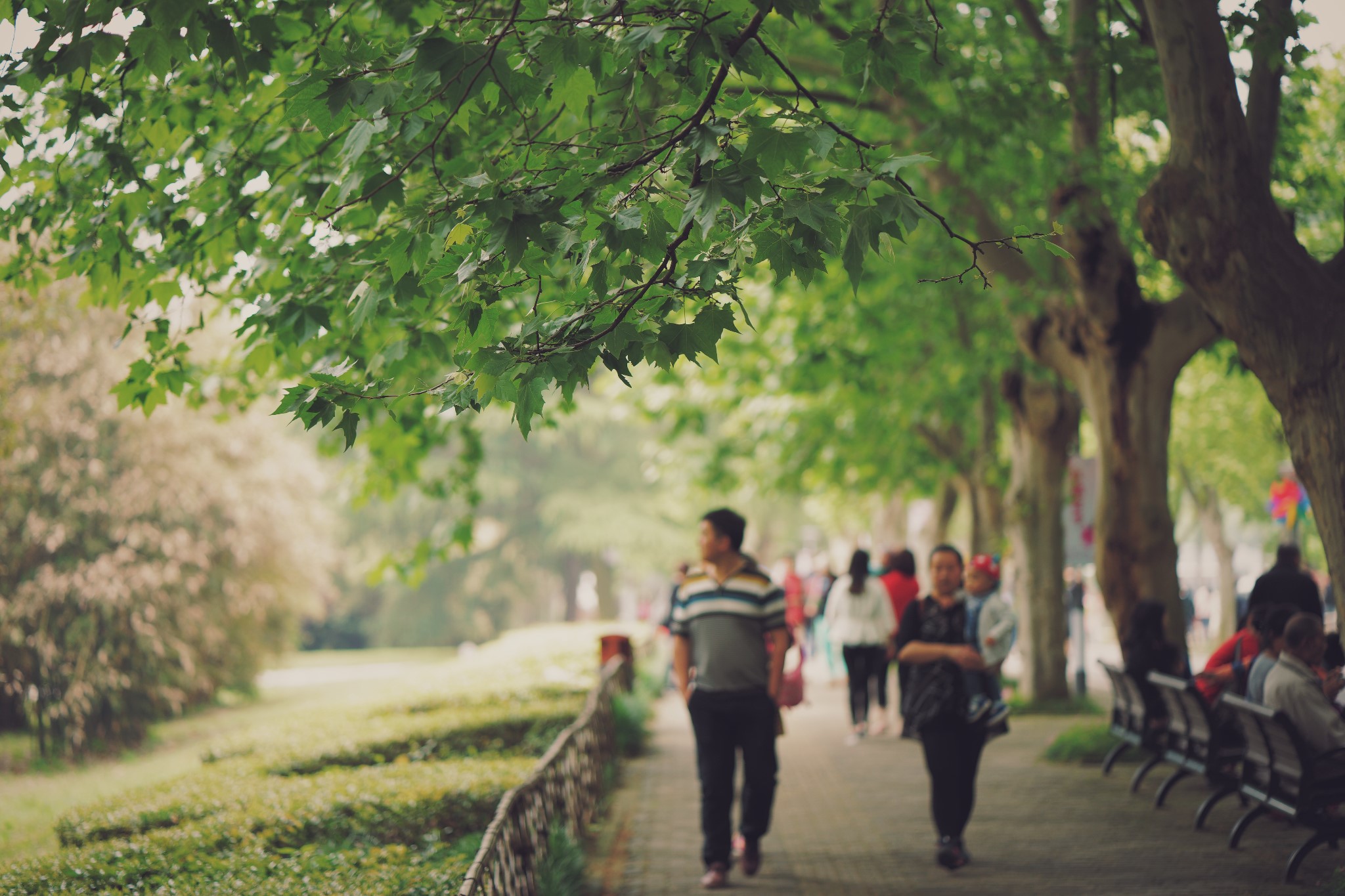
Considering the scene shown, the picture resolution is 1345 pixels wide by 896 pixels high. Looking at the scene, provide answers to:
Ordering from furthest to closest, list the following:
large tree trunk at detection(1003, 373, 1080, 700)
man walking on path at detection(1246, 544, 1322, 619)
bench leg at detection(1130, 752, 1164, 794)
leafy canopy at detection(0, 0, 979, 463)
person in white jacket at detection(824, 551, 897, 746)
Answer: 1. large tree trunk at detection(1003, 373, 1080, 700)
2. person in white jacket at detection(824, 551, 897, 746)
3. bench leg at detection(1130, 752, 1164, 794)
4. man walking on path at detection(1246, 544, 1322, 619)
5. leafy canopy at detection(0, 0, 979, 463)

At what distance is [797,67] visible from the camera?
38.7ft

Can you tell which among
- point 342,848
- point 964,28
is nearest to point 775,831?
point 342,848

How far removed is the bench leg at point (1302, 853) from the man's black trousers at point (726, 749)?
287cm

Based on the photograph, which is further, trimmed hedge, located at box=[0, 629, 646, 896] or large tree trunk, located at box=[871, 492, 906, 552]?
large tree trunk, located at box=[871, 492, 906, 552]

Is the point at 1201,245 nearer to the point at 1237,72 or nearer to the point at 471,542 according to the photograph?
the point at 1237,72

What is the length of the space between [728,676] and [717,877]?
1166mm

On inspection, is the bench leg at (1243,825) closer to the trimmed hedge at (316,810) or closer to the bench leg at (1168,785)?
the bench leg at (1168,785)

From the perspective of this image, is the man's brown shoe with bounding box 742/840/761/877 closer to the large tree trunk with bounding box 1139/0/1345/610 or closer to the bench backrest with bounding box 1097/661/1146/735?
the large tree trunk with bounding box 1139/0/1345/610

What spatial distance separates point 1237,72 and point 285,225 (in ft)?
19.0

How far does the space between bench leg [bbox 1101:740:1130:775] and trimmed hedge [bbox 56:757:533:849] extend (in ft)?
17.4

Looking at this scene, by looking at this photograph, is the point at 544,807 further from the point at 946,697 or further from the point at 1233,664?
the point at 1233,664

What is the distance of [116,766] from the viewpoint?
18844mm

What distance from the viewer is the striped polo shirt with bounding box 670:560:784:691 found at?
763cm

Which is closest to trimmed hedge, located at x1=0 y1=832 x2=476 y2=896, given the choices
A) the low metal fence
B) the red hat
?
the low metal fence
